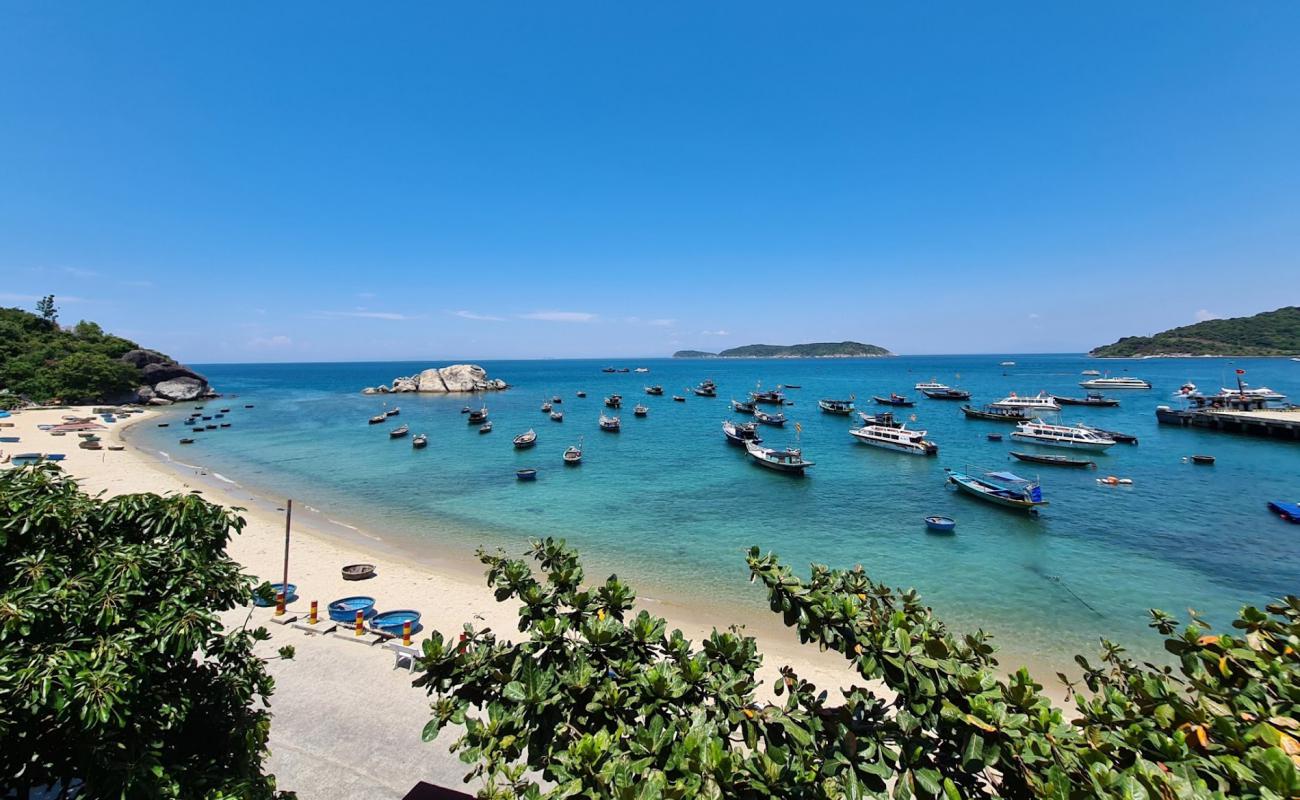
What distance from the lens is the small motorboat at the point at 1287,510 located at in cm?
3181

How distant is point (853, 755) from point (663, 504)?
33214 mm

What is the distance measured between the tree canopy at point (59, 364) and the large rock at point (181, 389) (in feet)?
16.9

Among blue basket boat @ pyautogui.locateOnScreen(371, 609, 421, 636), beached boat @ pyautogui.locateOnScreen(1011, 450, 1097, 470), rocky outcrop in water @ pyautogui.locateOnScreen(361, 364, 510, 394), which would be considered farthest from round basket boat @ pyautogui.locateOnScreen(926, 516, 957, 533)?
rocky outcrop in water @ pyautogui.locateOnScreen(361, 364, 510, 394)

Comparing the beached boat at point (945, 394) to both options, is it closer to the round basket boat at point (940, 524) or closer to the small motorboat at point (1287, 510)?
the small motorboat at point (1287, 510)

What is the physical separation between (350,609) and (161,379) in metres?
113

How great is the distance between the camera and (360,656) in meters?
14.8

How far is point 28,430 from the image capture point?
181 feet

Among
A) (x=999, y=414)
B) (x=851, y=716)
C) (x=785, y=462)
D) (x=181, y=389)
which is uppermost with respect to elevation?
(x=181, y=389)

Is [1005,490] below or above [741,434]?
below

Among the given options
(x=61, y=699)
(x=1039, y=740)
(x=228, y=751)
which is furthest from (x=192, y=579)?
(x=1039, y=740)

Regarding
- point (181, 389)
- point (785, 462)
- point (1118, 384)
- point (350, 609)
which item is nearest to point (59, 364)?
point (181, 389)

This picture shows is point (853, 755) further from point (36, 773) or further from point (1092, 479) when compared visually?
point (1092, 479)

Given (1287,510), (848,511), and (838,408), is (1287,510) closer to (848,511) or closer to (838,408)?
(848,511)

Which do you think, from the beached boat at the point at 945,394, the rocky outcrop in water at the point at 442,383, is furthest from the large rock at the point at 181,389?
the beached boat at the point at 945,394
